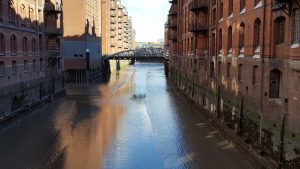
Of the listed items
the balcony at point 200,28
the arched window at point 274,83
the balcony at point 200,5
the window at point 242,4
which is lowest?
the arched window at point 274,83

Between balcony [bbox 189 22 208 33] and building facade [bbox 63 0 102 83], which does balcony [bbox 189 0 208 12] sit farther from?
building facade [bbox 63 0 102 83]

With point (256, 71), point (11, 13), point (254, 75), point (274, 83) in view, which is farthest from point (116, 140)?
point (11, 13)

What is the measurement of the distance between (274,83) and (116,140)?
27.5ft

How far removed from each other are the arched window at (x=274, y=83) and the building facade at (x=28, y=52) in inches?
597

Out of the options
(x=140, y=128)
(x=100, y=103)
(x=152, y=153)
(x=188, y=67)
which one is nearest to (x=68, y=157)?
(x=152, y=153)

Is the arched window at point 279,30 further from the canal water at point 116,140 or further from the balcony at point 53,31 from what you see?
the balcony at point 53,31

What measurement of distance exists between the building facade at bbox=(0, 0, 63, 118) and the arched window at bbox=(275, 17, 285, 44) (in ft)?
51.8

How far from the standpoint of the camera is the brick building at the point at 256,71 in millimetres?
13719

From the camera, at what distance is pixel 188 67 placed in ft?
126

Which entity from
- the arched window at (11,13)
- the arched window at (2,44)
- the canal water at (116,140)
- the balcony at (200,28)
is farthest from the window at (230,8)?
the arched window at (11,13)

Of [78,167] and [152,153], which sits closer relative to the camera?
[78,167]

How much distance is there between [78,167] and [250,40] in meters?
10.3

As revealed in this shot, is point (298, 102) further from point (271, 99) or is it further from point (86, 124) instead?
point (86, 124)

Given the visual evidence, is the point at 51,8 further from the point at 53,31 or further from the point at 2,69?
the point at 2,69
